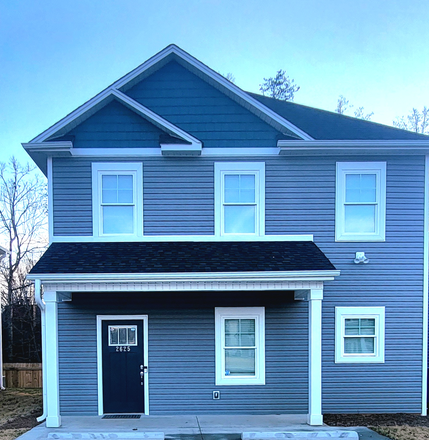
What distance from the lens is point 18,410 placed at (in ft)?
24.5

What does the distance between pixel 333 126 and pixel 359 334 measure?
479 centimetres

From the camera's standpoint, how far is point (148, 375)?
672 centimetres

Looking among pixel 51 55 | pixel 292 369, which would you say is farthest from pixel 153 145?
pixel 51 55

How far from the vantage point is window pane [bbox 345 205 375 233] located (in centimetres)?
705

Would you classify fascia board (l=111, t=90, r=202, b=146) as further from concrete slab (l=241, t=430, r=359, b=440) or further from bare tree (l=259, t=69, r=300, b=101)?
bare tree (l=259, t=69, r=300, b=101)

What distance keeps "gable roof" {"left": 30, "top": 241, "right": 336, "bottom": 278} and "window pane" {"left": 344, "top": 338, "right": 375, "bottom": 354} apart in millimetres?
2072

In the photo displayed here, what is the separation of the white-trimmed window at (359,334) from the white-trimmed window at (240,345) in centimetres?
162

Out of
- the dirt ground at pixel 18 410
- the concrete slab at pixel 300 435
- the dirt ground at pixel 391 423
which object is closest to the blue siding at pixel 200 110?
the concrete slab at pixel 300 435

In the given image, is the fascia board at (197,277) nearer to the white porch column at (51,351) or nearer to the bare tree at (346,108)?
the white porch column at (51,351)

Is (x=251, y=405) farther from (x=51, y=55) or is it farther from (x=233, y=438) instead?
(x=51, y=55)

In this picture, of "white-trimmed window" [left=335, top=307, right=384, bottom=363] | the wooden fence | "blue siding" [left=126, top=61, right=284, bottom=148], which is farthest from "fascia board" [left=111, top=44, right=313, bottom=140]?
the wooden fence

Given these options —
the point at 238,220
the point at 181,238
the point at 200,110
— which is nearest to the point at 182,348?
the point at 181,238

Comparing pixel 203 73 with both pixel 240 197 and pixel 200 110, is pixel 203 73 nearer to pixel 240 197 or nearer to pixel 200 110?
pixel 200 110

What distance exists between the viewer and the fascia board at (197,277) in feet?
18.7
